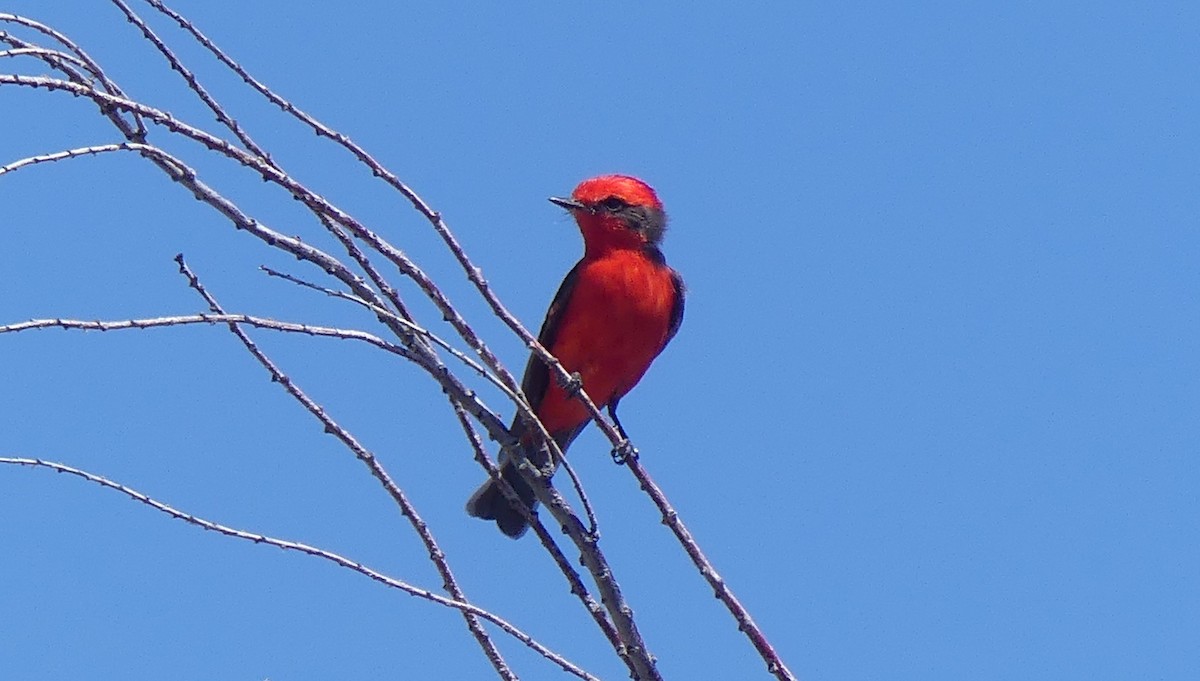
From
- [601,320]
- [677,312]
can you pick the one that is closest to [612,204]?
[677,312]

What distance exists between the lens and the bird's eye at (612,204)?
283 inches

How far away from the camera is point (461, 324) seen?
3.42 m

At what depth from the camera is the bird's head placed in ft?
23.3

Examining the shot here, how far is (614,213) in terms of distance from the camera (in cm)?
718

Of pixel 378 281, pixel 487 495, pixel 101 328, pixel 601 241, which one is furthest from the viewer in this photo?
pixel 601 241

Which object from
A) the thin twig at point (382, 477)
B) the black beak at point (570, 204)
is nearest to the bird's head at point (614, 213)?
the black beak at point (570, 204)

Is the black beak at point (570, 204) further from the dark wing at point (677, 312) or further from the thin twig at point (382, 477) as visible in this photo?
the thin twig at point (382, 477)

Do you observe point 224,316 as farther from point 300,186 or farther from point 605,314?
point 605,314

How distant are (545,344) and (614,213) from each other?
0.81 metres

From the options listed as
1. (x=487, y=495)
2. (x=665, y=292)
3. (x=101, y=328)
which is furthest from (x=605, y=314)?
(x=101, y=328)

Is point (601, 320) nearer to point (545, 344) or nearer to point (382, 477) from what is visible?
point (545, 344)

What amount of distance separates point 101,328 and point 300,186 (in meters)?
0.58

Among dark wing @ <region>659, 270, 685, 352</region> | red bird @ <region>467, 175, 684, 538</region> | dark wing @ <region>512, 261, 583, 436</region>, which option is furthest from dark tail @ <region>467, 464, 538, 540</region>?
dark wing @ <region>659, 270, 685, 352</region>

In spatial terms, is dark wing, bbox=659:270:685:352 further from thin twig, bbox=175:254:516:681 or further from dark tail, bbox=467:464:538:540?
thin twig, bbox=175:254:516:681
